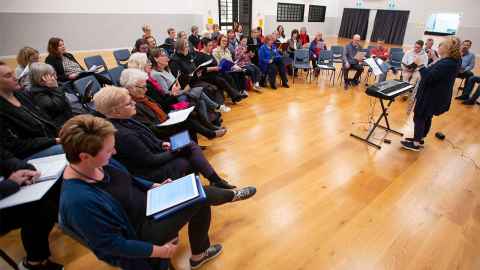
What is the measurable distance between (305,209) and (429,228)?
101 centimetres

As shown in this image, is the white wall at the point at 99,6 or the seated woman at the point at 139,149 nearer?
the seated woman at the point at 139,149

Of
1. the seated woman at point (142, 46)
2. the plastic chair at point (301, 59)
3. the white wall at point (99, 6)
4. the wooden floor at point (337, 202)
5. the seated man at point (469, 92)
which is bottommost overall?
the wooden floor at point (337, 202)

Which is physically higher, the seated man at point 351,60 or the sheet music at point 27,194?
the seated man at point 351,60

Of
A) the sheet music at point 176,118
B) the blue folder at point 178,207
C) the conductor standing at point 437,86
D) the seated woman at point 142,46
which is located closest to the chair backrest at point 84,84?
the sheet music at point 176,118

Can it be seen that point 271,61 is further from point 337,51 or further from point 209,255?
point 209,255

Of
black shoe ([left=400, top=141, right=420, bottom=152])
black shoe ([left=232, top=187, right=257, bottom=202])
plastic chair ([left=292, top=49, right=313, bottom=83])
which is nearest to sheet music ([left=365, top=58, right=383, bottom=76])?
black shoe ([left=400, top=141, right=420, bottom=152])

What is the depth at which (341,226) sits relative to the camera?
2.10 metres

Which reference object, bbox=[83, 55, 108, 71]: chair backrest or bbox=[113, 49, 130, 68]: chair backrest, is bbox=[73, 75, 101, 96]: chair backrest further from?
bbox=[113, 49, 130, 68]: chair backrest

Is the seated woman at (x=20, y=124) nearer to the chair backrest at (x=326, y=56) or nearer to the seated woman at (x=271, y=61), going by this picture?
the seated woman at (x=271, y=61)

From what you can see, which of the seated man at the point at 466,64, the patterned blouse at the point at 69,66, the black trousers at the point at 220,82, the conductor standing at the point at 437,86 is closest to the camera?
the conductor standing at the point at 437,86

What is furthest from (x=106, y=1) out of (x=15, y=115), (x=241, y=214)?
(x=241, y=214)

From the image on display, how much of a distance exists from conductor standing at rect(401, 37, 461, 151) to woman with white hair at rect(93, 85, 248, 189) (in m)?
2.65

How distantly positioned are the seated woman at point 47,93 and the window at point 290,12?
10.9 metres

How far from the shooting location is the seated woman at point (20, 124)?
1.77m
